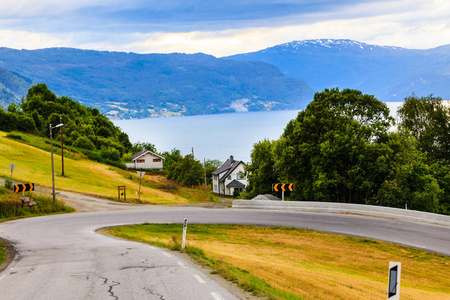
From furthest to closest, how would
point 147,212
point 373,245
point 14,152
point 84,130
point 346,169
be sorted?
point 84,130 → point 14,152 → point 346,169 → point 147,212 → point 373,245

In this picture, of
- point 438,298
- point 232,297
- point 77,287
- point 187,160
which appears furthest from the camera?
point 187,160

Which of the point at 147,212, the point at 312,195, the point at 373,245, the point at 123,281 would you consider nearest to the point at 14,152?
the point at 147,212

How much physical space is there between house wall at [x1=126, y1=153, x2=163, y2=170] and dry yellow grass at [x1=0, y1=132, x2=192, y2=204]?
24.3m

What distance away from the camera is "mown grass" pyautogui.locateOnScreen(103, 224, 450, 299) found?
11.7 m

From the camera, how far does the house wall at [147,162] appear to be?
344 ft

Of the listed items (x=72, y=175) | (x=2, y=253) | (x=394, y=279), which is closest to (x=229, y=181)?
(x=72, y=175)

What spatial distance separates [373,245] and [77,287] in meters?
16.6

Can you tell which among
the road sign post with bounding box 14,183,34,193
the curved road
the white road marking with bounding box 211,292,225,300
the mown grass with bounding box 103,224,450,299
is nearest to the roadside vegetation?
the road sign post with bounding box 14,183,34,193

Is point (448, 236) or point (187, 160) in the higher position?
point (187, 160)

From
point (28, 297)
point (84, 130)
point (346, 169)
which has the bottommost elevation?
point (28, 297)

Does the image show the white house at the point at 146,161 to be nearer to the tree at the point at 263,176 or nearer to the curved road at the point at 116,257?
the tree at the point at 263,176

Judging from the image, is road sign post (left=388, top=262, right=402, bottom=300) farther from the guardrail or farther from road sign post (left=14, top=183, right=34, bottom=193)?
road sign post (left=14, top=183, right=34, bottom=193)

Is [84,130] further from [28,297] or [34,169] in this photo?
[28,297]

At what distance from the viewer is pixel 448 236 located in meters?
24.2
